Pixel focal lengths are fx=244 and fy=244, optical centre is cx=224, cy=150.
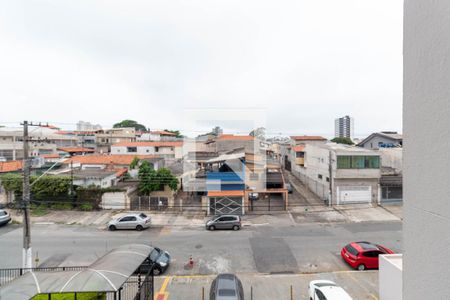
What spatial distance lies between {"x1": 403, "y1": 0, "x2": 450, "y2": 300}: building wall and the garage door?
2145 cm

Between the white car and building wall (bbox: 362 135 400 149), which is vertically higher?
building wall (bbox: 362 135 400 149)

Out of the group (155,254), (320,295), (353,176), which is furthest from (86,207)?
(353,176)

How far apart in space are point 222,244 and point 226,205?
6446mm

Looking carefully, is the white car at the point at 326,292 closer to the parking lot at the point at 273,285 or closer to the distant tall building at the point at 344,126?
the parking lot at the point at 273,285

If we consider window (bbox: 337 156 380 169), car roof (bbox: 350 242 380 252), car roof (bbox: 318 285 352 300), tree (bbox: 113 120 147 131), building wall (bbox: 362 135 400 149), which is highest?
tree (bbox: 113 120 147 131)

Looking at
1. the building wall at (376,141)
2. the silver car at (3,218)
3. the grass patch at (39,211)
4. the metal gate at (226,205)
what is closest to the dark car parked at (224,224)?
the metal gate at (226,205)

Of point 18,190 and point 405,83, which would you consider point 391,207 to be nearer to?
point 405,83

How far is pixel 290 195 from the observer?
2659 centimetres

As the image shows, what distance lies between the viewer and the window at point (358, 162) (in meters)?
22.7

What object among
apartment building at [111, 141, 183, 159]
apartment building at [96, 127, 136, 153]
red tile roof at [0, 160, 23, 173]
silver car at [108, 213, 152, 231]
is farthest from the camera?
apartment building at [96, 127, 136, 153]

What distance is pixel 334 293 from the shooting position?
810cm

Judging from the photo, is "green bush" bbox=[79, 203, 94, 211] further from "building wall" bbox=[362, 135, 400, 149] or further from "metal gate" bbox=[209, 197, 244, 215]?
"building wall" bbox=[362, 135, 400, 149]

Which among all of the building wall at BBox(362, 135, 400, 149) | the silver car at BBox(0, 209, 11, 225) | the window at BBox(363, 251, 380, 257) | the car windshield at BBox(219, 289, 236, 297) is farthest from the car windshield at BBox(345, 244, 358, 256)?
the building wall at BBox(362, 135, 400, 149)

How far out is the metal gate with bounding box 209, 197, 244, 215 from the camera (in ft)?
68.0
